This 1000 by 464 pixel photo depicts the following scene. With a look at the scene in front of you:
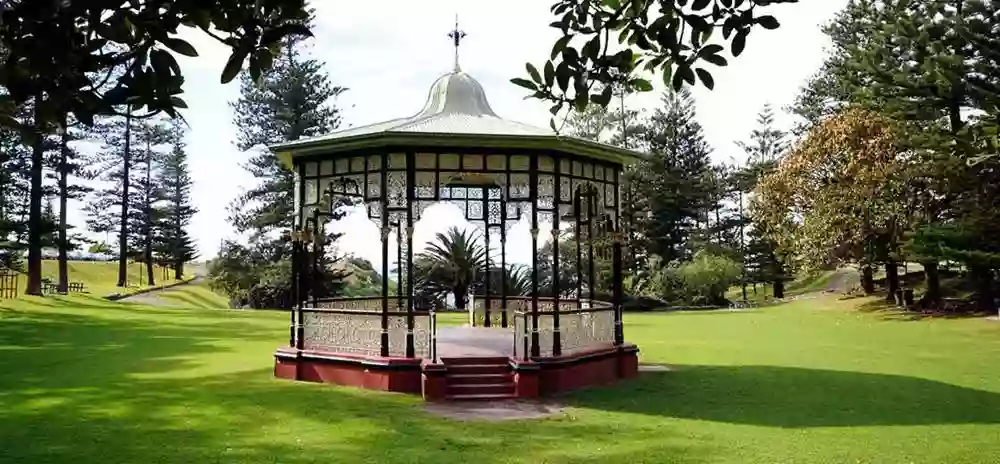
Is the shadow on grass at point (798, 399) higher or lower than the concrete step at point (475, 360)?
lower

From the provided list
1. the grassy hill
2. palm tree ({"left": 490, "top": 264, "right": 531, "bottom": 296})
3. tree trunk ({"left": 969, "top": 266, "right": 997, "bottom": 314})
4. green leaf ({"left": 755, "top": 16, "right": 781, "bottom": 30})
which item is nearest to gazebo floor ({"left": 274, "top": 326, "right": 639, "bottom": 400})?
green leaf ({"left": 755, "top": 16, "right": 781, "bottom": 30})

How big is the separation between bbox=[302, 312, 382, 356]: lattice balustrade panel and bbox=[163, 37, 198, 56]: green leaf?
7788 millimetres

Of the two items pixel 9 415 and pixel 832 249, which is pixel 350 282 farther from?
pixel 9 415

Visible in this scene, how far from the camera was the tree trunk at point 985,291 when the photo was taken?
2159cm

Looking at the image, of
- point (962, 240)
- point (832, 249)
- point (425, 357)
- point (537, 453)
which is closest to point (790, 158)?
point (832, 249)

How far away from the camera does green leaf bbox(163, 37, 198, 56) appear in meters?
2.61

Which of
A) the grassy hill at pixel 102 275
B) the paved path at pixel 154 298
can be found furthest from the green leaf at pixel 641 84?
the grassy hill at pixel 102 275

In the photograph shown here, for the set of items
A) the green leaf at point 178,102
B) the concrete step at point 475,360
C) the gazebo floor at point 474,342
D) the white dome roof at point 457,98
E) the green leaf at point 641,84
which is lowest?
the concrete step at point 475,360

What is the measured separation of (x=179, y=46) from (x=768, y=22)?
2.15 meters

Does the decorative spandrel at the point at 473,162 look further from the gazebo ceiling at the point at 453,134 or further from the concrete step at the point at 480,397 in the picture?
the concrete step at the point at 480,397

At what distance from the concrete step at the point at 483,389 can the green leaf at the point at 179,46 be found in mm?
7340

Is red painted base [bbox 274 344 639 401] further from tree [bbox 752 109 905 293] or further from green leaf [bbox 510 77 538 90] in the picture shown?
tree [bbox 752 109 905 293]

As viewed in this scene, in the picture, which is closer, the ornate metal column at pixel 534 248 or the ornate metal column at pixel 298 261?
the ornate metal column at pixel 534 248

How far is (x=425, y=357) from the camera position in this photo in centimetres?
1005
